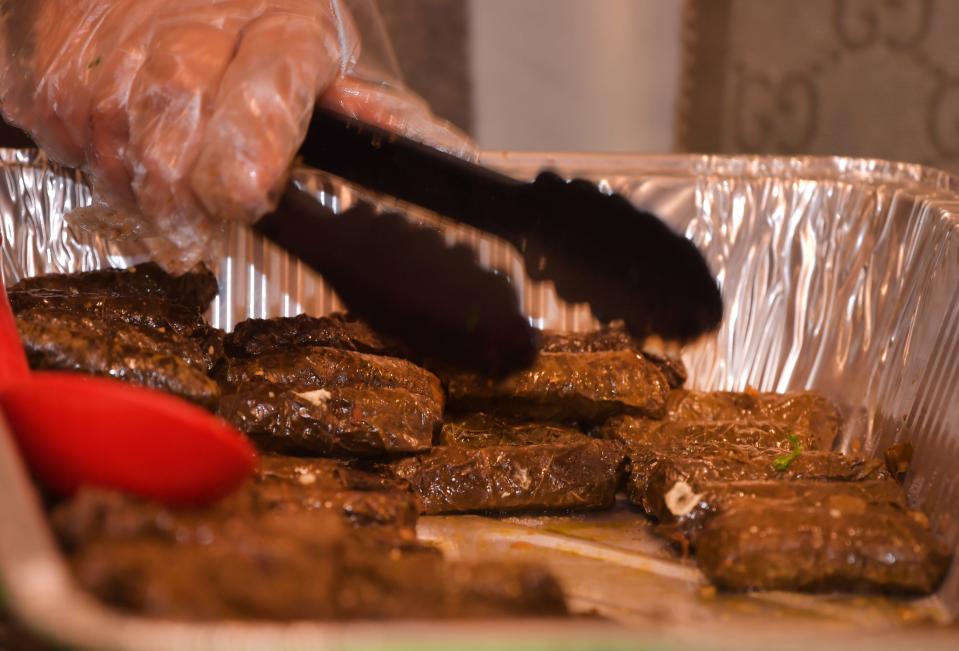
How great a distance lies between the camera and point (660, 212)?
13.8 feet

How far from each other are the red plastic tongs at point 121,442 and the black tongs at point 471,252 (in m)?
1.19

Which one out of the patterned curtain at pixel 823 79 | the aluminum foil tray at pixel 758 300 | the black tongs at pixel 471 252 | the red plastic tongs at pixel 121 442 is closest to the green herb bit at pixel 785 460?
the aluminum foil tray at pixel 758 300

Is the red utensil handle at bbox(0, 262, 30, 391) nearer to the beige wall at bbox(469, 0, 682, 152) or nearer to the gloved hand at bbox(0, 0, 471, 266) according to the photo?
the gloved hand at bbox(0, 0, 471, 266)

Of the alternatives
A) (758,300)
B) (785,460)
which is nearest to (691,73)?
(758,300)

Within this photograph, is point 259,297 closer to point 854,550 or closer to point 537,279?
point 537,279

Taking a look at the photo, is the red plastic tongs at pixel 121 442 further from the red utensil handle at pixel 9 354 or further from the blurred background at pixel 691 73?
the blurred background at pixel 691 73

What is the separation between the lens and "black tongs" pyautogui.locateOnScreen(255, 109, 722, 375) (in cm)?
321

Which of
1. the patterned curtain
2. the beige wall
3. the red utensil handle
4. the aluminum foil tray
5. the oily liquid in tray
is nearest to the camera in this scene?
the oily liquid in tray

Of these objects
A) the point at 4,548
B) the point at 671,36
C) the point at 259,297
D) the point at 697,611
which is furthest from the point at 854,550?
the point at 671,36

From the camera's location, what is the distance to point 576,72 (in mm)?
6793

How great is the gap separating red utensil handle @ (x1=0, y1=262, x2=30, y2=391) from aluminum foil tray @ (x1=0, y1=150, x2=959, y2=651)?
136 cm

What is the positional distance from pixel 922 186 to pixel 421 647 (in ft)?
11.1

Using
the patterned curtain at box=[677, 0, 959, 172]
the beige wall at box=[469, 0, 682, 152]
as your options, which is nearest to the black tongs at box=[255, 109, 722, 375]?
the patterned curtain at box=[677, 0, 959, 172]

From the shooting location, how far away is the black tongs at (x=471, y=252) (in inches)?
126
